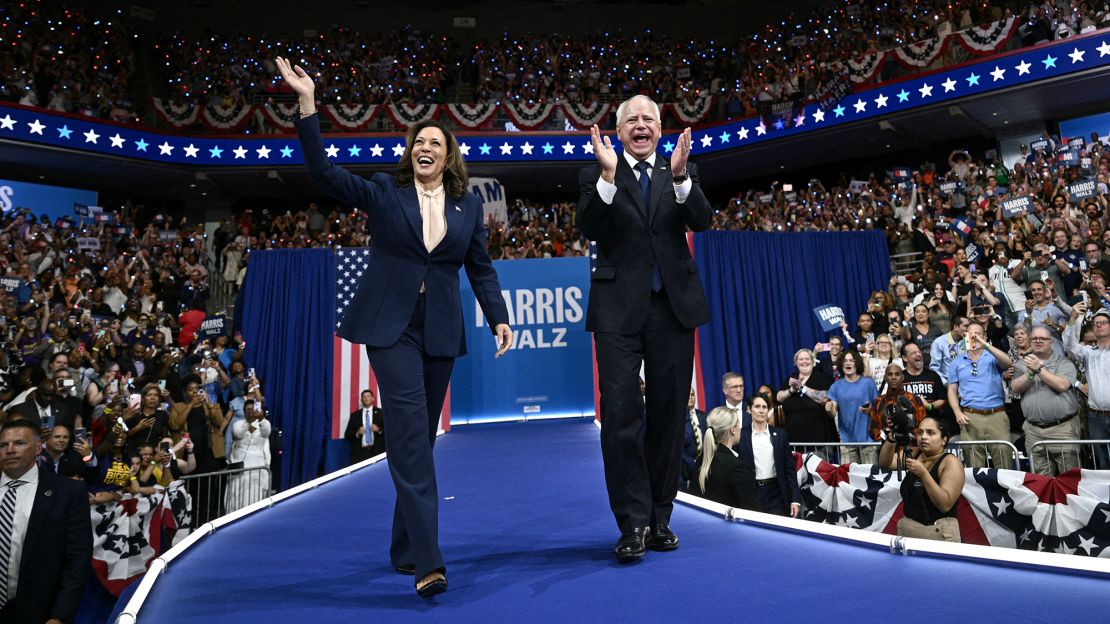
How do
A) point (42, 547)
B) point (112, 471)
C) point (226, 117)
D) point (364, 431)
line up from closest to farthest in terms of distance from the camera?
point (42, 547), point (112, 471), point (364, 431), point (226, 117)

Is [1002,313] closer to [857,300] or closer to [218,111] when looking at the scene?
[857,300]

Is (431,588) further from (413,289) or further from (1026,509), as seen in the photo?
(1026,509)

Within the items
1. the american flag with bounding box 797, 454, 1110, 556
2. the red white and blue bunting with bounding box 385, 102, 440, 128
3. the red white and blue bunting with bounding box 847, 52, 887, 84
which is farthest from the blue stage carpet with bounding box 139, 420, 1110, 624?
the red white and blue bunting with bounding box 385, 102, 440, 128

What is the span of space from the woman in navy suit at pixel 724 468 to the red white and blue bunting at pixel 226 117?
39.9ft

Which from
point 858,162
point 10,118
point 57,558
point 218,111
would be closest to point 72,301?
point 10,118

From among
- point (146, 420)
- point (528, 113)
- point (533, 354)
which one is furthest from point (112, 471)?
point (528, 113)

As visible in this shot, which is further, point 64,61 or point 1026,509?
point 64,61

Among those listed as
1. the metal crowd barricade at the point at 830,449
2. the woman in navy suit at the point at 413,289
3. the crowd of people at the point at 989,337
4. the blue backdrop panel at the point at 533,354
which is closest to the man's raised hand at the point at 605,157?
the woman in navy suit at the point at 413,289

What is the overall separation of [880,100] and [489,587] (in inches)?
494

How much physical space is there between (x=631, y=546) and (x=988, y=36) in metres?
12.6

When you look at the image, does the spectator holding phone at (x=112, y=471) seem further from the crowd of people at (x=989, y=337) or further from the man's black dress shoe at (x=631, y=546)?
the crowd of people at (x=989, y=337)

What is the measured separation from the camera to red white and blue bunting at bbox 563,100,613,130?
14453mm

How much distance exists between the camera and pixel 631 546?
6.56 feet

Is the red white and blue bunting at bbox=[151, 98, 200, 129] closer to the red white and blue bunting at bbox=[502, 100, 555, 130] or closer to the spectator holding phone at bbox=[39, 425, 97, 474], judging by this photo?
the red white and blue bunting at bbox=[502, 100, 555, 130]
